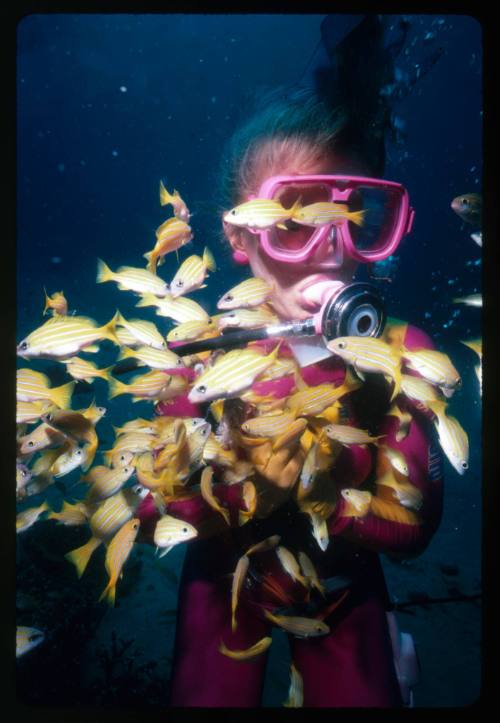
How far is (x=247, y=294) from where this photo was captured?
7.28 feet

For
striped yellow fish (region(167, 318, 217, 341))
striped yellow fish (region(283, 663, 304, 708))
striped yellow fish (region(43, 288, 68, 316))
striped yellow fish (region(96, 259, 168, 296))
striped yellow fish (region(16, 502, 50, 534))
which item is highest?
striped yellow fish (region(96, 259, 168, 296))

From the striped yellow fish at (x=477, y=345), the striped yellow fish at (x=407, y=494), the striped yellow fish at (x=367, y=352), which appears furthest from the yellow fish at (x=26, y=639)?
the striped yellow fish at (x=477, y=345)

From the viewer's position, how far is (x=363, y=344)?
168cm

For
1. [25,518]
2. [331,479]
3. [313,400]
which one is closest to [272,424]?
[313,400]

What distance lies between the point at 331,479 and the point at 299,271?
1200 millimetres

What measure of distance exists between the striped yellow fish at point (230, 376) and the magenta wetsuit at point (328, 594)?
0.69 meters

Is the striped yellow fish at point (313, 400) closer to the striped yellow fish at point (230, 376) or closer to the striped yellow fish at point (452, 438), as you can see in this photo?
the striped yellow fish at point (230, 376)

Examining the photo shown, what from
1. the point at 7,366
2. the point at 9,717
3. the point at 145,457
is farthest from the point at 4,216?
the point at 9,717

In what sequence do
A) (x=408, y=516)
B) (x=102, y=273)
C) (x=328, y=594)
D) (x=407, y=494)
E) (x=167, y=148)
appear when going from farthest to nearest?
1. (x=167, y=148)
2. (x=102, y=273)
3. (x=328, y=594)
4. (x=408, y=516)
5. (x=407, y=494)

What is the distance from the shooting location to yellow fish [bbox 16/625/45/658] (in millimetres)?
2119

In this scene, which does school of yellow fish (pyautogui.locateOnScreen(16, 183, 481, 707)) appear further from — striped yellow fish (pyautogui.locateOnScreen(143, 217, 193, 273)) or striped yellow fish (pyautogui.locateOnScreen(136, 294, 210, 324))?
striped yellow fish (pyautogui.locateOnScreen(143, 217, 193, 273))

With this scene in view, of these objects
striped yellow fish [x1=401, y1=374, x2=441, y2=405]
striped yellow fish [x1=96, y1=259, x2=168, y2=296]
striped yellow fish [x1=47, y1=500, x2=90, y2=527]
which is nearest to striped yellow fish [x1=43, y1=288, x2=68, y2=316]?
striped yellow fish [x1=96, y1=259, x2=168, y2=296]

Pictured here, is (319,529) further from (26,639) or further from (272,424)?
(26,639)

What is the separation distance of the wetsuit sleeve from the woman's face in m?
0.82
